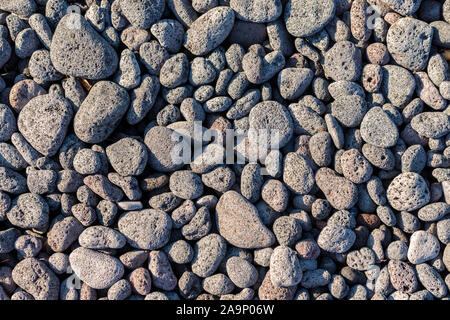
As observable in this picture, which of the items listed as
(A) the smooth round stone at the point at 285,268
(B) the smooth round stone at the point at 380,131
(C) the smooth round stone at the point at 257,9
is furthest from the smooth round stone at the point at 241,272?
(C) the smooth round stone at the point at 257,9

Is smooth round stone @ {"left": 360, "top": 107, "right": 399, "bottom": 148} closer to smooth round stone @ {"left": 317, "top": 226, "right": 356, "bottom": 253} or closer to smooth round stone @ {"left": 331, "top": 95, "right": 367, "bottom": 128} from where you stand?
smooth round stone @ {"left": 331, "top": 95, "right": 367, "bottom": 128}

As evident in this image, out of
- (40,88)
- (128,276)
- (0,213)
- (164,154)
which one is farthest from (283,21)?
(0,213)

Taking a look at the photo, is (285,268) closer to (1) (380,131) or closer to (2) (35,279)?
(1) (380,131)

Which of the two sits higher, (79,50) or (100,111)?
(79,50)

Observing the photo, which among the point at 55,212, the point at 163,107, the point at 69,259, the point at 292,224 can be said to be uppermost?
the point at 163,107

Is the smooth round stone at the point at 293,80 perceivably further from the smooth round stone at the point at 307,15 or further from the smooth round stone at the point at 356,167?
the smooth round stone at the point at 356,167

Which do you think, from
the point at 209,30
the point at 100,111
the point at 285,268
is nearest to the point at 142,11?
the point at 209,30

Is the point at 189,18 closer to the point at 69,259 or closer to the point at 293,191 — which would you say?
the point at 293,191
